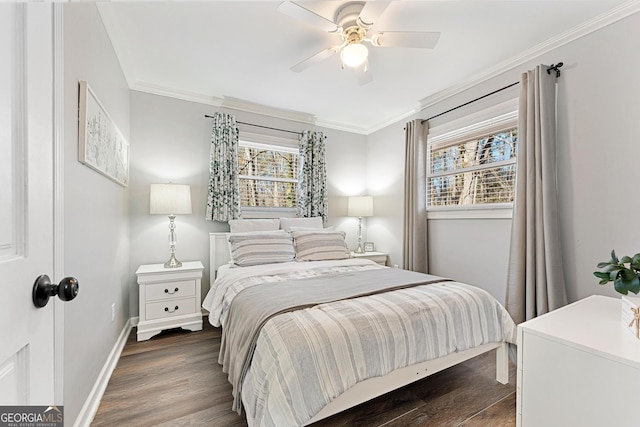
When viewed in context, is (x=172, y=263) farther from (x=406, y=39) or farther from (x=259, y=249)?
(x=406, y=39)

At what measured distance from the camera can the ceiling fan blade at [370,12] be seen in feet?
5.61

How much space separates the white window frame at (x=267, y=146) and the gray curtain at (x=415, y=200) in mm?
1525

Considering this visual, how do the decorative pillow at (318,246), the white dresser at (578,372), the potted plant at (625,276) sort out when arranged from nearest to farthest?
the white dresser at (578,372)
the potted plant at (625,276)
the decorative pillow at (318,246)

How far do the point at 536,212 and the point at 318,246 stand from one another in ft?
6.54

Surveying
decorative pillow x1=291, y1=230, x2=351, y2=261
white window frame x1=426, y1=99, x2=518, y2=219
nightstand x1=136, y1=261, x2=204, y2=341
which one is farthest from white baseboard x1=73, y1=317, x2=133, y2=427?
white window frame x1=426, y1=99, x2=518, y2=219

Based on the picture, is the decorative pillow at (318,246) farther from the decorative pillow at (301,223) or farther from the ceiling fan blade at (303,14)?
the ceiling fan blade at (303,14)

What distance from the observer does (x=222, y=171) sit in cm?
319

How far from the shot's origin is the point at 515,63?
252 cm

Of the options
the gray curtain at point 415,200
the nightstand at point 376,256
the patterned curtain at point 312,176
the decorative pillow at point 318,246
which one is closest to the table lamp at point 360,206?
the nightstand at point 376,256

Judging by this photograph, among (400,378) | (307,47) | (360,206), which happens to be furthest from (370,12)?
(360,206)

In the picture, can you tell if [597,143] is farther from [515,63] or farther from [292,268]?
[292,268]

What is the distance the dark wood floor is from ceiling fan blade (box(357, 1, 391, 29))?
98.9 inches

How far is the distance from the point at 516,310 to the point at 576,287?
46 centimetres

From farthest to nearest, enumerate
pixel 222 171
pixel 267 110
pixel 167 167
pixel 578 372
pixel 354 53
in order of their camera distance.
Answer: pixel 267 110 < pixel 222 171 < pixel 167 167 < pixel 354 53 < pixel 578 372
